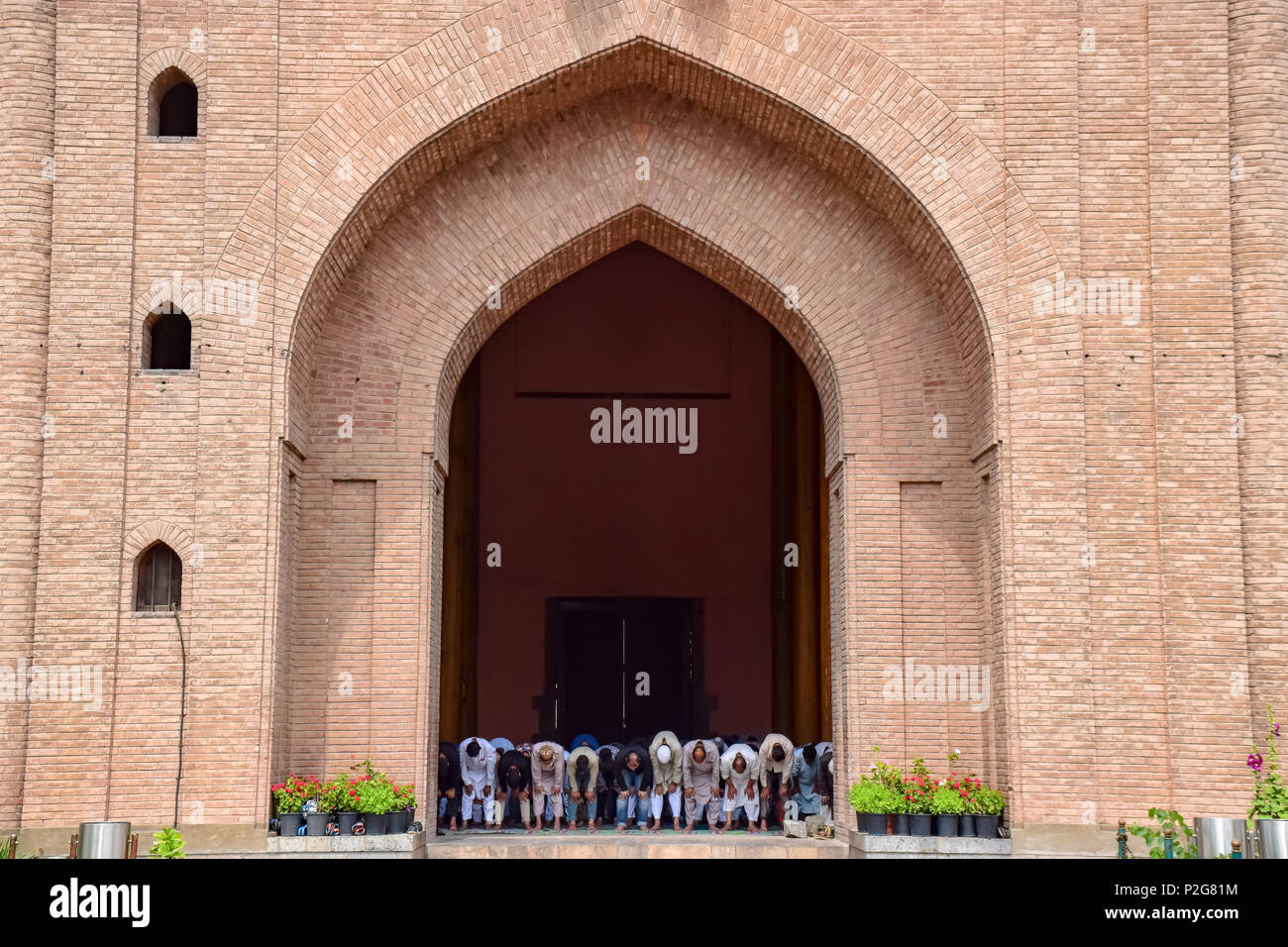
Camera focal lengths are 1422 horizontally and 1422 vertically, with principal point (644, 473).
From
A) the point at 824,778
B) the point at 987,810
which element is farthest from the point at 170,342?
the point at 987,810

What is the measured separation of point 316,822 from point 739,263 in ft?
17.1

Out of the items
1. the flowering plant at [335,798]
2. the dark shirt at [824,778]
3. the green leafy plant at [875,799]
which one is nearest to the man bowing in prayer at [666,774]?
the dark shirt at [824,778]

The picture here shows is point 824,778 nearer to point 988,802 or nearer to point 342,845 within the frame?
point 988,802

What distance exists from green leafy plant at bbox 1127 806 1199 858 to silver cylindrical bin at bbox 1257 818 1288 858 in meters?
0.97

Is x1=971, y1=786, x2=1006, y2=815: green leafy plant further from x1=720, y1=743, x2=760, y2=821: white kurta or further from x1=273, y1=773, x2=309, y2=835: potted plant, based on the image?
x1=273, y1=773, x2=309, y2=835: potted plant

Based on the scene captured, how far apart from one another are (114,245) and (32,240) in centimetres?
54

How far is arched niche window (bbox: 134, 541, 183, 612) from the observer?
985cm

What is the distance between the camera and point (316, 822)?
9.70 meters

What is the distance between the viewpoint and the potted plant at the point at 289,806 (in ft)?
31.6

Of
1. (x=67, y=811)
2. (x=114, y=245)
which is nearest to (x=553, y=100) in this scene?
(x=114, y=245)

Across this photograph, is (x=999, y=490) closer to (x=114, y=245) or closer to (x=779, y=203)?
(x=779, y=203)

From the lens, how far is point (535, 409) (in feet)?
52.4

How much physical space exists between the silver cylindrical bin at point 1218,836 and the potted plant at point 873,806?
2540mm

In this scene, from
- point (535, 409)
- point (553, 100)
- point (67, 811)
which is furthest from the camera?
point (535, 409)
